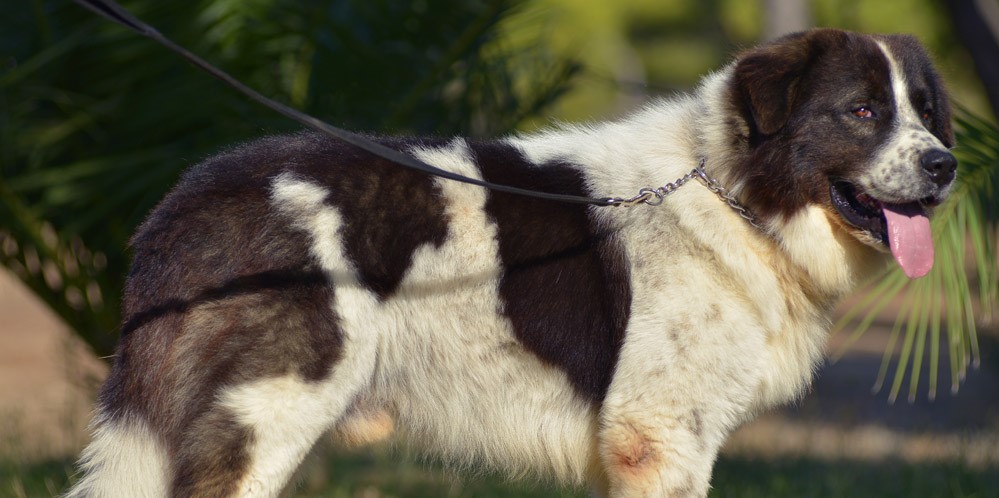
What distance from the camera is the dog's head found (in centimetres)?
370

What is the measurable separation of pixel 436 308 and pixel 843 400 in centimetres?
1040

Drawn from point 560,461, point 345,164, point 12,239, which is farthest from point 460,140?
point 12,239

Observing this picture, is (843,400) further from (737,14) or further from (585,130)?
(737,14)

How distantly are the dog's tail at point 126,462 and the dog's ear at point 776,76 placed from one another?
7.71 ft

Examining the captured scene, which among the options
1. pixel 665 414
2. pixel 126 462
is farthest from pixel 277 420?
pixel 665 414

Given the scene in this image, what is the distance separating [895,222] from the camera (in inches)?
147

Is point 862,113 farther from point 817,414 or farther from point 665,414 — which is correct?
point 817,414

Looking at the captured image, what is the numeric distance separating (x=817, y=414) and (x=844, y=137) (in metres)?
6.73

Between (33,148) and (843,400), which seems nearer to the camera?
(33,148)

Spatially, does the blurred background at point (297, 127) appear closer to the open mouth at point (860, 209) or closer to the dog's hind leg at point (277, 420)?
the open mouth at point (860, 209)

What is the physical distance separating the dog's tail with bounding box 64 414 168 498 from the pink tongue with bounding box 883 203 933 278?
2.62 m

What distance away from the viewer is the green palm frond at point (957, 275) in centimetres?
472

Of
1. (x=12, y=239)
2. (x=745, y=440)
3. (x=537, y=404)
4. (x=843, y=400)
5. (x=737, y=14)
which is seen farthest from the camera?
(x=737, y=14)

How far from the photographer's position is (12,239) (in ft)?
20.4
